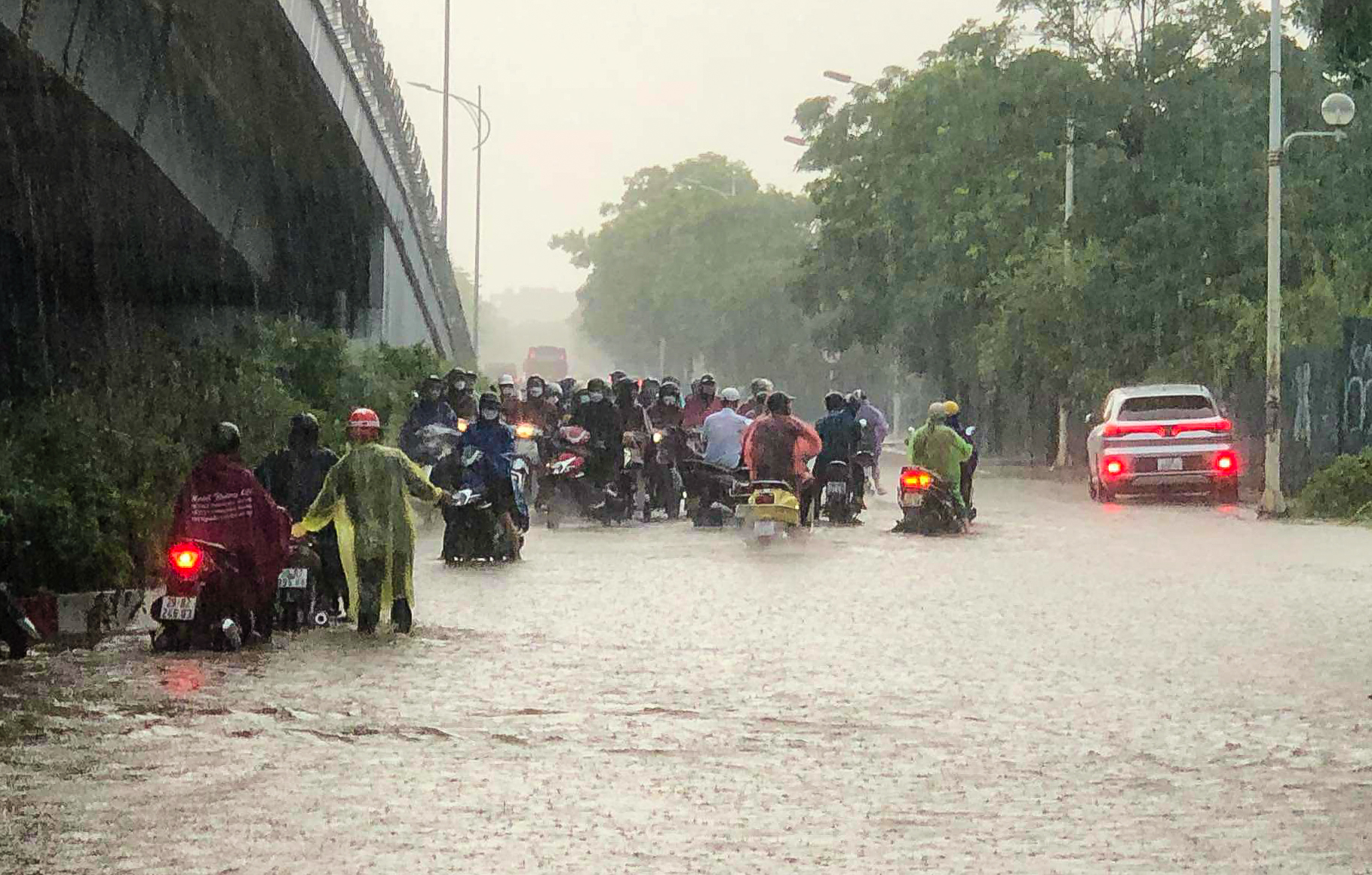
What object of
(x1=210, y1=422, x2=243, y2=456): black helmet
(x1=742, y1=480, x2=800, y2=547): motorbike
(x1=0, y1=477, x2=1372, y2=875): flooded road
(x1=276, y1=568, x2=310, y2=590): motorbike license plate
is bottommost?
(x1=0, y1=477, x2=1372, y2=875): flooded road

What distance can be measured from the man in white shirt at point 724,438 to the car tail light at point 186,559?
48.3 feet

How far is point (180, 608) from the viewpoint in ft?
46.5

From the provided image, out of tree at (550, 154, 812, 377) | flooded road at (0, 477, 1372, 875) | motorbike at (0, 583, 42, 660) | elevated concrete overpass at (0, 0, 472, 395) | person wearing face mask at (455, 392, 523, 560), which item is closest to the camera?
flooded road at (0, 477, 1372, 875)

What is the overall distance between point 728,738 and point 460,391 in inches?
757

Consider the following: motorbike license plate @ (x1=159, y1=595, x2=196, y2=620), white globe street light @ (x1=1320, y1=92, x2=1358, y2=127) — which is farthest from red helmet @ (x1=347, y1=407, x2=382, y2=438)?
white globe street light @ (x1=1320, y1=92, x2=1358, y2=127)

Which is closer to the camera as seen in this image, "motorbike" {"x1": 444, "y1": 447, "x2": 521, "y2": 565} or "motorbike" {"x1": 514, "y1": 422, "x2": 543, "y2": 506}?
"motorbike" {"x1": 444, "y1": 447, "x2": 521, "y2": 565}

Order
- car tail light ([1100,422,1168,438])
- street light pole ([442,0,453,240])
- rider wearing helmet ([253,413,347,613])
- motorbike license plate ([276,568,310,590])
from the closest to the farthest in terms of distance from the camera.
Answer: motorbike license plate ([276,568,310,590]) → rider wearing helmet ([253,413,347,613]) → car tail light ([1100,422,1168,438]) → street light pole ([442,0,453,240])

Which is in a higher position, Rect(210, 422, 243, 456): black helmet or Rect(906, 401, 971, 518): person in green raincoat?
Rect(906, 401, 971, 518): person in green raincoat

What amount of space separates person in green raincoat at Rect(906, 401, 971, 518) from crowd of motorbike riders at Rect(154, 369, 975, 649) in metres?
0.02

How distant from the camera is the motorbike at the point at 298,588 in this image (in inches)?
607

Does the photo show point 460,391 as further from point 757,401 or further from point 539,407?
Result: point 757,401

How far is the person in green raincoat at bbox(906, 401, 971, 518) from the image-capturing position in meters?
26.0

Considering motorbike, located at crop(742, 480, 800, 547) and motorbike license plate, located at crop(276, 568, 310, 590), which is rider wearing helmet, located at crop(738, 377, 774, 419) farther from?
motorbike license plate, located at crop(276, 568, 310, 590)

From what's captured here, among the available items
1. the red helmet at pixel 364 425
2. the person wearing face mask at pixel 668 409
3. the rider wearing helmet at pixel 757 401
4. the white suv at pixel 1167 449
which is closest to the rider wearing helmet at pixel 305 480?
the red helmet at pixel 364 425
